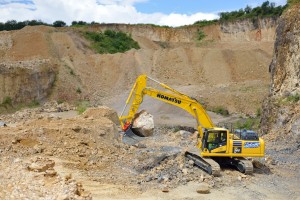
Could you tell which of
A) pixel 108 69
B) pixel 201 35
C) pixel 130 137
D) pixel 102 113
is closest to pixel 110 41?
pixel 108 69

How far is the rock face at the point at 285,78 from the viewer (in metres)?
22.1

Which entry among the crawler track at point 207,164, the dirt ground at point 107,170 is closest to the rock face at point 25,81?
the dirt ground at point 107,170

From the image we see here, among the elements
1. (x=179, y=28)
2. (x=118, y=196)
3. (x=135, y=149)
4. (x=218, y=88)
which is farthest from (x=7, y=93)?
(x=179, y=28)

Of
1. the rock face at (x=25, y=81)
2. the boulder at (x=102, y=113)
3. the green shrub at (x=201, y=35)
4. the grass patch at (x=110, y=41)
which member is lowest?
the boulder at (x=102, y=113)

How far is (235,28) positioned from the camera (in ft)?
226

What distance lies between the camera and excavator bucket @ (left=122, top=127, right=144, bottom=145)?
17641 millimetres

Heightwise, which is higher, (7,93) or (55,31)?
(55,31)

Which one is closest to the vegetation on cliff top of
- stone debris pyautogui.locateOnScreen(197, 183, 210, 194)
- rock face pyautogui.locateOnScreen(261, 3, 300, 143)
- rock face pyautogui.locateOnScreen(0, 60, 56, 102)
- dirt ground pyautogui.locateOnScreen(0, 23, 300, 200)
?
dirt ground pyautogui.locateOnScreen(0, 23, 300, 200)

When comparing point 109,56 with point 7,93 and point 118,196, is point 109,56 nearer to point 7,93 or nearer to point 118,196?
point 7,93

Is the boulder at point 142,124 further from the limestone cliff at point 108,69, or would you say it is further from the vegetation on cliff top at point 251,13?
the vegetation on cliff top at point 251,13

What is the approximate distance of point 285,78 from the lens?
77.5 ft

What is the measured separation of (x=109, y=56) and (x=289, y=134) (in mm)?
29732

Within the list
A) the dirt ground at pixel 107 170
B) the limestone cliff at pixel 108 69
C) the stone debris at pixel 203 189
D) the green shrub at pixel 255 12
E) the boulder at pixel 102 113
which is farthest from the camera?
the green shrub at pixel 255 12

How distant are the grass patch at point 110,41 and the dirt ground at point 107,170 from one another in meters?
35.6
